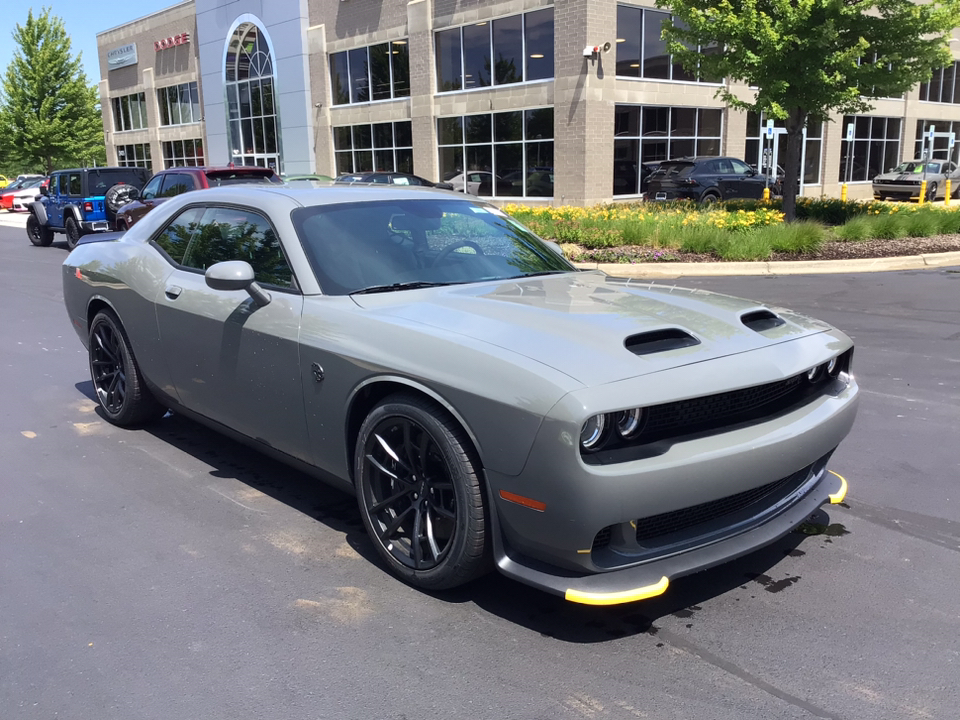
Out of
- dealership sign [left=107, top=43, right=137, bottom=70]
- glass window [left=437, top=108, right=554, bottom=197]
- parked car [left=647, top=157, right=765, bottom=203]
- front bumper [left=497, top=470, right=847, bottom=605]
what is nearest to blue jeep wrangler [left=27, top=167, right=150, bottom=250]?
glass window [left=437, top=108, right=554, bottom=197]

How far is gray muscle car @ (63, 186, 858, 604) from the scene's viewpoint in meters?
2.84

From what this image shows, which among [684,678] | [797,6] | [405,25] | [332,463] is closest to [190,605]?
[332,463]

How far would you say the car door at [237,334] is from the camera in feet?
12.7

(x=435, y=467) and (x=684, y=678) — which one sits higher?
(x=435, y=467)

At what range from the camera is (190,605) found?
3344 mm

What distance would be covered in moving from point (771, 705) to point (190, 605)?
221 cm

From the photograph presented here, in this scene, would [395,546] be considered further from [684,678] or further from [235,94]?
[235,94]

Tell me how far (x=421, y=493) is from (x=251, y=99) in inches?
1537

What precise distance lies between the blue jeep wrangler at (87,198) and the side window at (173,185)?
246 cm

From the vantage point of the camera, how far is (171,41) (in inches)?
1750

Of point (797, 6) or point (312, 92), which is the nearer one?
point (797, 6)

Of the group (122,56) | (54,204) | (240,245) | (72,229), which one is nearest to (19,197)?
(122,56)

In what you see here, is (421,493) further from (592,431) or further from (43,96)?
(43,96)

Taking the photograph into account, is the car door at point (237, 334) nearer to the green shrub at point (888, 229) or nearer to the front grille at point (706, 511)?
the front grille at point (706, 511)
